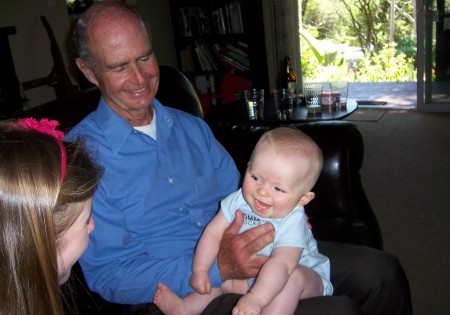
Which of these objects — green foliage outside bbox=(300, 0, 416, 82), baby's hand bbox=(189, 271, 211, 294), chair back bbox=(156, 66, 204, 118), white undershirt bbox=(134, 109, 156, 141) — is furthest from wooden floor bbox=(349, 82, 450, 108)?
baby's hand bbox=(189, 271, 211, 294)

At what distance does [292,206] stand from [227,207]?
208mm

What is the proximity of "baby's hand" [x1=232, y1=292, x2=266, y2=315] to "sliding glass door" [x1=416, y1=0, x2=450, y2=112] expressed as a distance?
4.06m

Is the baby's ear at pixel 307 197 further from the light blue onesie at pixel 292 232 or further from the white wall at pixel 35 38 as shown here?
the white wall at pixel 35 38

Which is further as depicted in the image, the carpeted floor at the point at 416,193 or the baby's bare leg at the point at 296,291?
the carpeted floor at the point at 416,193

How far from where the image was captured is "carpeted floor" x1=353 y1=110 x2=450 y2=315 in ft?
6.58

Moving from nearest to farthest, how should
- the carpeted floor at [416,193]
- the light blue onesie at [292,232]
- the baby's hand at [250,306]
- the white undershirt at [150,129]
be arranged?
the baby's hand at [250,306], the light blue onesie at [292,232], the white undershirt at [150,129], the carpeted floor at [416,193]

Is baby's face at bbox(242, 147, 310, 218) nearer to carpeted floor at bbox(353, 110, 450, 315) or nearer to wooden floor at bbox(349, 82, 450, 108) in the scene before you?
carpeted floor at bbox(353, 110, 450, 315)

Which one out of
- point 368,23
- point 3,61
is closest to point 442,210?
point 3,61

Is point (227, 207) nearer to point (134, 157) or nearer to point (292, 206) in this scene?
point (292, 206)

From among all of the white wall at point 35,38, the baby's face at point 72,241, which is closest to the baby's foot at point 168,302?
the baby's face at point 72,241

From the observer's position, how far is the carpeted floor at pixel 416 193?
201 cm

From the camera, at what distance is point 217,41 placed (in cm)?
465

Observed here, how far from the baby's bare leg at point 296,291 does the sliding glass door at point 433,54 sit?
3.88 meters

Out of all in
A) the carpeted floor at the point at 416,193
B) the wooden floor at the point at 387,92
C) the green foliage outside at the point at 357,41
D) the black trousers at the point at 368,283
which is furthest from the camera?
the green foliage outside at the point at 357,41
